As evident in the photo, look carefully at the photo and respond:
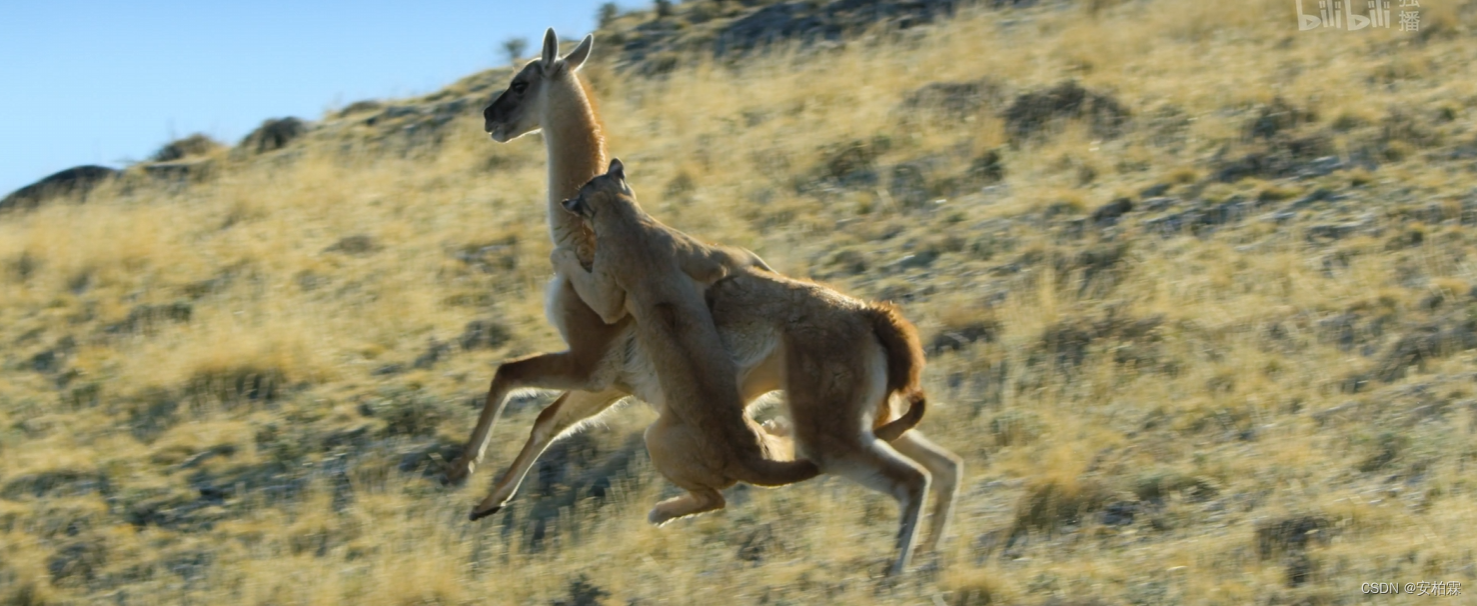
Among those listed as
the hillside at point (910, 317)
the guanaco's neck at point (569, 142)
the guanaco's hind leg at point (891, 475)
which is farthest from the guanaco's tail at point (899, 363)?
the guanaco's neck at point (569, 142)

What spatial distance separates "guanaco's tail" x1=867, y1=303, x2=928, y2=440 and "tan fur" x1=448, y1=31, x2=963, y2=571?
0.02m

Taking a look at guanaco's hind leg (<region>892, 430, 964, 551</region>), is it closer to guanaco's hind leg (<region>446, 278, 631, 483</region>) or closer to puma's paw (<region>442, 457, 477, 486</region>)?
guanaco's hind leg (<region>446, 278, 631, 483</region>)

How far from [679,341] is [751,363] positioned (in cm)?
35

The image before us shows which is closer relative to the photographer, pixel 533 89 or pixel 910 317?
pixel 533 89

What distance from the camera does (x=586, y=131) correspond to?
8.09 meters

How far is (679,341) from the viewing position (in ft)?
22.3

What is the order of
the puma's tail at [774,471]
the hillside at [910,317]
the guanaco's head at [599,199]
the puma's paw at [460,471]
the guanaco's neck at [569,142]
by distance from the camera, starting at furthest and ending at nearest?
1. the guanaco's neck at [569,142]
2. the puma's paw at [460,471]
3. the hillside at [910,317]
4. the guanaco's head at [599,199]
5. the puma's tail at [774,471]

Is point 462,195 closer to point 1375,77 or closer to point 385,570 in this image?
point 385,570

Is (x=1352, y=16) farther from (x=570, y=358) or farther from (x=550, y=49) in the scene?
(x=570, y=358)

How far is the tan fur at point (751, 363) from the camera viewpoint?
21.7 ft

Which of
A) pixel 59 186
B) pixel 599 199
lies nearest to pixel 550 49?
pixel 599 199

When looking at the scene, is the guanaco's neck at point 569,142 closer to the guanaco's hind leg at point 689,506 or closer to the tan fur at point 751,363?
the tan fur at point 751,363

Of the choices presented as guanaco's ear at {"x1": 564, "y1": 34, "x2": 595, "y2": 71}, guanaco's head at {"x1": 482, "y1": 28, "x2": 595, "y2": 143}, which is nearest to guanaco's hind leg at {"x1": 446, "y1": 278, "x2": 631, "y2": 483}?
guanaco's head at {"x1": 482, "y1": 28, "x2": 595, "y2": 143}

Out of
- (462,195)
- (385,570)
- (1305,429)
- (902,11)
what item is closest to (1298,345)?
(1305,429)
